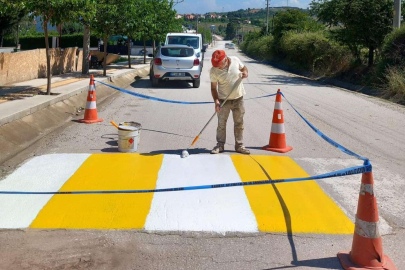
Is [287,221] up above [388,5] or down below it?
below

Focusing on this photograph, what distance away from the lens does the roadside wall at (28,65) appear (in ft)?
50.9

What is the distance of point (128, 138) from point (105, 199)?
2.21 meters

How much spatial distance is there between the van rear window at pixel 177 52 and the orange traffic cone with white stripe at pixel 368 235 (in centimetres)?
1506

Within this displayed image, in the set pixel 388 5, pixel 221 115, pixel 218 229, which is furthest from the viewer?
pixel 388 5

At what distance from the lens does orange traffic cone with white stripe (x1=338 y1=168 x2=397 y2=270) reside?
3.98 meters

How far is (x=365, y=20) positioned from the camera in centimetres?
2152

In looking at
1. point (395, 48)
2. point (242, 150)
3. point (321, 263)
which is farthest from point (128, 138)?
point (395, 48)

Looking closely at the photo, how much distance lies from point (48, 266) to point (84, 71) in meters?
17.4

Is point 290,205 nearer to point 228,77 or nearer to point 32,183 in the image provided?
point 228,77

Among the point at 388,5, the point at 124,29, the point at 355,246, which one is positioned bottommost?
the point at 355,246

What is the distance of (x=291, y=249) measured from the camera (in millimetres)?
4484

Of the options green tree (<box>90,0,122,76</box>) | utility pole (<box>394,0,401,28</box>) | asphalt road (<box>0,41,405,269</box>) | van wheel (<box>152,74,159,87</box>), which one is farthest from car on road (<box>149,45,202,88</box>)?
utility pole (<box>394,0,401,28</box>)

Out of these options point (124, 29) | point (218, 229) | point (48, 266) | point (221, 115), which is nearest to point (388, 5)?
point (124, 29)

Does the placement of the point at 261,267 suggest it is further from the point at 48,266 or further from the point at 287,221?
the point at 48,266
